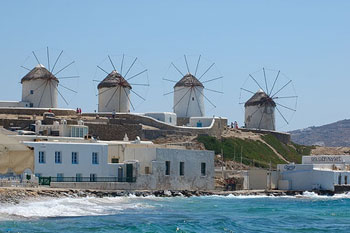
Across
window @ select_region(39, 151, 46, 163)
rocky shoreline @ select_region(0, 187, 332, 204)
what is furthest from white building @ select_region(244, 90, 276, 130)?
window @ select_region(39, 151, 46, 163)

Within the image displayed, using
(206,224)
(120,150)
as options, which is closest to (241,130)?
(120,150)

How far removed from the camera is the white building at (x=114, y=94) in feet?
211

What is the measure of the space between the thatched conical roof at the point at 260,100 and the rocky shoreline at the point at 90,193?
89.6ft

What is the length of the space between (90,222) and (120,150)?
45.9 feet

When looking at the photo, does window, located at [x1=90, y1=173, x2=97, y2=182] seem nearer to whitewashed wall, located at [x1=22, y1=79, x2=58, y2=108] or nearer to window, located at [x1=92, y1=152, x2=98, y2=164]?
window, located at [x1=92, y1=152, x2=98, y2=164]

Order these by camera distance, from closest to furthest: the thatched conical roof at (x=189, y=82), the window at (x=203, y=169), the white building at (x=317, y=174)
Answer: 1. the window at (x=203, y=169)
2. the white building at (x=317, y=174)
3. the thatched conical roof at (x=189, y=82)

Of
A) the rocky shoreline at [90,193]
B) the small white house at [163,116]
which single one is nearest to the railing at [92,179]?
the rocky shoreline at [90,193]

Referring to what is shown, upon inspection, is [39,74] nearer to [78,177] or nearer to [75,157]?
[75,157]

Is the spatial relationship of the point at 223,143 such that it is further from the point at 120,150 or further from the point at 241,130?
the point at 120,150

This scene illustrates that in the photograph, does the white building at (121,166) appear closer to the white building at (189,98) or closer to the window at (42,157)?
the window at (42,157)

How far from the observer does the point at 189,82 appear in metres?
68.8

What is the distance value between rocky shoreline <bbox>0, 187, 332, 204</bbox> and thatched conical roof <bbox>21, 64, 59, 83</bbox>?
22.0 m

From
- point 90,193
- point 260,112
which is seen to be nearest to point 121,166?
point 90,193

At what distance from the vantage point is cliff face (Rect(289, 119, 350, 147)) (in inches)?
6668
